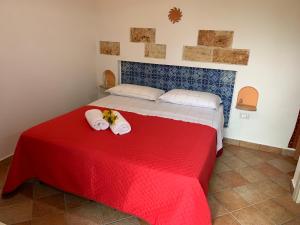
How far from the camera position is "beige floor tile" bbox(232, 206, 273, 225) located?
1.86 metres

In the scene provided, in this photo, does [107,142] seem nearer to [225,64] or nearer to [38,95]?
[38,95]

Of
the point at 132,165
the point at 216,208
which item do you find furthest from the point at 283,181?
the point at 132,165

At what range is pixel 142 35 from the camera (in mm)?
3209

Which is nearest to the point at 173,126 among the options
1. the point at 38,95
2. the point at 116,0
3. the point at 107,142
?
the point at 107,142

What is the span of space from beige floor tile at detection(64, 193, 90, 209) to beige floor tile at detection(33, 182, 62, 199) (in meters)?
0.14

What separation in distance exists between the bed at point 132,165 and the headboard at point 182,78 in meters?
0.86

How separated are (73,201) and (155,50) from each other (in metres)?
2.13

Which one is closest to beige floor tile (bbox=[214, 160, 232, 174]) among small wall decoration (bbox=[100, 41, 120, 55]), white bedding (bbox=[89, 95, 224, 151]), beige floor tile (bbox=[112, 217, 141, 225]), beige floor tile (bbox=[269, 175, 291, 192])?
white bedding (bbox=[89, 95, 224, 151])

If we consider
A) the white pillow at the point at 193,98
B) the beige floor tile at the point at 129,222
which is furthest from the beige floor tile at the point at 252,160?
the beige floor tile at the point at 129,222

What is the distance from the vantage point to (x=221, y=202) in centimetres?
207

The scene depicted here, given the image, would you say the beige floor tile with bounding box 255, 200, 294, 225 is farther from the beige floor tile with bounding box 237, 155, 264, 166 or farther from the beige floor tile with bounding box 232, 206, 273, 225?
the beige floor tile with bounding box 237, 155, 264, 166

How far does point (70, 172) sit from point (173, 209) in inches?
33.0

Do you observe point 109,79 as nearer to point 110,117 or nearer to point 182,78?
point 182,78

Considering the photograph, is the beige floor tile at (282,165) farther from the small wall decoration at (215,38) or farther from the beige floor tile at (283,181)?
the small wall decoration at (215,38)
